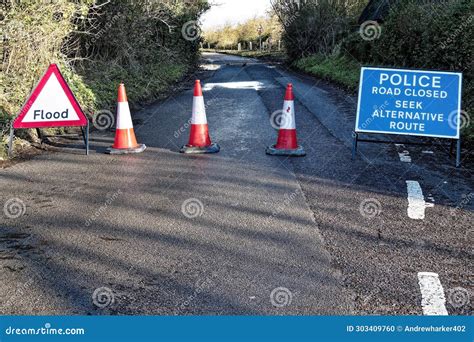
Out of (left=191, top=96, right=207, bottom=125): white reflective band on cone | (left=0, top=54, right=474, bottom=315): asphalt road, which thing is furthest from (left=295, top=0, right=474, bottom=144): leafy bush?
(left=191, top=96, right=207, bottom=125): white reflective band on cone

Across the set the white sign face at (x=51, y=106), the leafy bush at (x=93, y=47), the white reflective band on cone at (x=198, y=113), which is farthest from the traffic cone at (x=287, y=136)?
the leafy bush at (x=93, y=47)

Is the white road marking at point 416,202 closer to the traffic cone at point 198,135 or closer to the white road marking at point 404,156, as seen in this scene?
the white road marking at point 404,156

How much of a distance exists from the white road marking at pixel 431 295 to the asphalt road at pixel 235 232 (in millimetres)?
36

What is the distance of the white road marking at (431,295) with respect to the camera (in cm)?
291

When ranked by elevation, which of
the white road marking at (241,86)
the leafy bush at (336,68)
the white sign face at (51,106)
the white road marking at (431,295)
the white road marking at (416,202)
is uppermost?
the white sign face at (51,106)

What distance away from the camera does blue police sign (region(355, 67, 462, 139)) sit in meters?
6.52

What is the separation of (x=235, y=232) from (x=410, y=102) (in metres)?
3.78

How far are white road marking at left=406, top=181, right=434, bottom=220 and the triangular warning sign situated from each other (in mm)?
4604

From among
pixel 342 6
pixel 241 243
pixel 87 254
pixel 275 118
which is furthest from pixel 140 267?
pixel 342 6

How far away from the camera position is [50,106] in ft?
22.7

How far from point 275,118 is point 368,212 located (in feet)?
17.9

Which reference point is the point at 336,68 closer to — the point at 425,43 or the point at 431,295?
the point at 425,43

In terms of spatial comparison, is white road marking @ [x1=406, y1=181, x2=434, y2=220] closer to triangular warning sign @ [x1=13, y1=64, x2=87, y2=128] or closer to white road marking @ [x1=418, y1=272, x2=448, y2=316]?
white road marking @ [x1=418, y1=272, x2=448, y2=316]

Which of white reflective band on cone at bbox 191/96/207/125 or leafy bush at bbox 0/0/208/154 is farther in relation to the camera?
leafy bush at bbox 0/0/208/154
